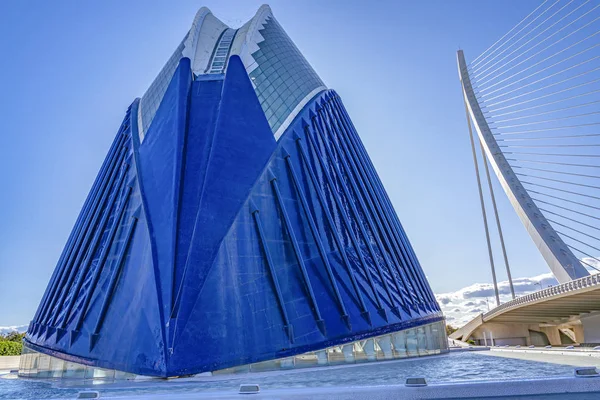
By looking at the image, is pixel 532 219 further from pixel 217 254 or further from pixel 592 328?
pixel 217 254

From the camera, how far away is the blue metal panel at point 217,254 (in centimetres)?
1362

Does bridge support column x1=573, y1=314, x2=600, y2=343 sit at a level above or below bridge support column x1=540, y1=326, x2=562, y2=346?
above

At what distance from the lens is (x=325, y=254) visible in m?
16.9

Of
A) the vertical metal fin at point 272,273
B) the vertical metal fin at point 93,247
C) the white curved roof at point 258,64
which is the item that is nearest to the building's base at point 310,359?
the vertical metal fin at point 272,273

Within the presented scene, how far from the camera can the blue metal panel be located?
1362cm

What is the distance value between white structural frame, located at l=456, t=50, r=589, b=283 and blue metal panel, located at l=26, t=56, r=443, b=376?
12.4 metres

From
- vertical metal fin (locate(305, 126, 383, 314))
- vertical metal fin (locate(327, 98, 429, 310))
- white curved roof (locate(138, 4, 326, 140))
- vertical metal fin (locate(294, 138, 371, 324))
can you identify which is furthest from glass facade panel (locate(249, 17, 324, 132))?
vertical metal fin (locate(327, 98, 429, 310))

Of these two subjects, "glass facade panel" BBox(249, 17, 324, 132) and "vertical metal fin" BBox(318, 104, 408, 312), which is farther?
"vertical metal fin" BBox(318, 104, 408, 312)

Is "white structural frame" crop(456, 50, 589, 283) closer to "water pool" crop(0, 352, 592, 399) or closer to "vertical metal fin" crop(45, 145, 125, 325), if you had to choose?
"water pool" crop(0, 352, 592, 399)

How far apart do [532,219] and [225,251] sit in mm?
24410

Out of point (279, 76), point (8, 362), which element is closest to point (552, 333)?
point (279, 76)

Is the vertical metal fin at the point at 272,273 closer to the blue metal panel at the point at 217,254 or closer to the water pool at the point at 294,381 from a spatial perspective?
the blue metal panel at the point at 217,254

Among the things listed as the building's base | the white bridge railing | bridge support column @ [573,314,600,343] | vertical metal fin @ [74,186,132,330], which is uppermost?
vertical metal fin @ [74,186,132,330]

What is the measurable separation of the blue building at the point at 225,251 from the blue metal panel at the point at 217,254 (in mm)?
55
